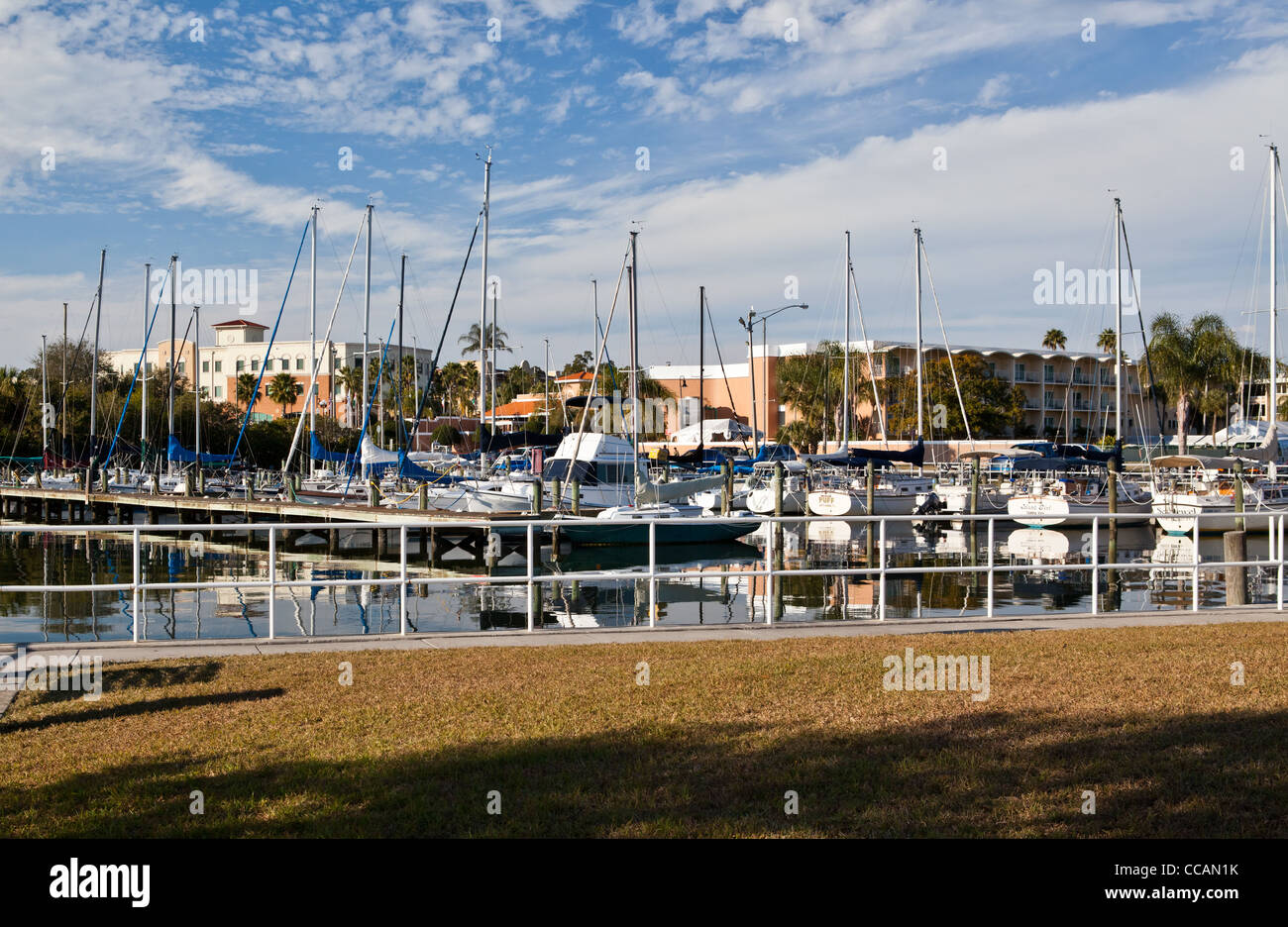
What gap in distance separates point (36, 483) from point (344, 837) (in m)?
64.6

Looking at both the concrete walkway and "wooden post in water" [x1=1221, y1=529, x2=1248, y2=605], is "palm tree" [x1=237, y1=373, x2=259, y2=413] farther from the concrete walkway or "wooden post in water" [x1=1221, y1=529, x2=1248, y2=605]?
"wooden post in water" [x1=1221, y1=529, x2=1248, y2=605]

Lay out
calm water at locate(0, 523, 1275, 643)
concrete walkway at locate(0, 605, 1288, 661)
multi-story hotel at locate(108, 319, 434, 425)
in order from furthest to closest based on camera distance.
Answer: multi-story hotel at locate(108, 319, 434, 425) → calm water at locate(0, 523, 1275, 643) → concrete walkway at locate(0, 605, 1288, 661)

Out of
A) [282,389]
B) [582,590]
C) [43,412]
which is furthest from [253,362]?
[582,590]

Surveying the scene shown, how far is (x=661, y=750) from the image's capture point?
285 inches

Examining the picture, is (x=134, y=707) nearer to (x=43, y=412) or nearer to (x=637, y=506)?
(x=637, y=506)

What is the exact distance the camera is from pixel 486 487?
4316cm

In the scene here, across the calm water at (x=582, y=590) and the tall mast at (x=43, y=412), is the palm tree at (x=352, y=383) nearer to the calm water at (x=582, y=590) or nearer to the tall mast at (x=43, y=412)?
the tall mast at (x=43, y=412)

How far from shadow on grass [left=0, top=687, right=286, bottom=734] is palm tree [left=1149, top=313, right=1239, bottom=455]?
83126 millimetres

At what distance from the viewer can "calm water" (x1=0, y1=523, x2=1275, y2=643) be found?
21750mm

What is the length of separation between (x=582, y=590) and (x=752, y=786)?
2265 cm

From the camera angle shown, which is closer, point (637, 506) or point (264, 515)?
point (637, 506)

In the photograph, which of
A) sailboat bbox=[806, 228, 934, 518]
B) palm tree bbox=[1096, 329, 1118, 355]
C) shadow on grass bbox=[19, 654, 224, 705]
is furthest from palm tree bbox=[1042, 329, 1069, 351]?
shadow on grass bbox=[19, 654, 224, 705]
